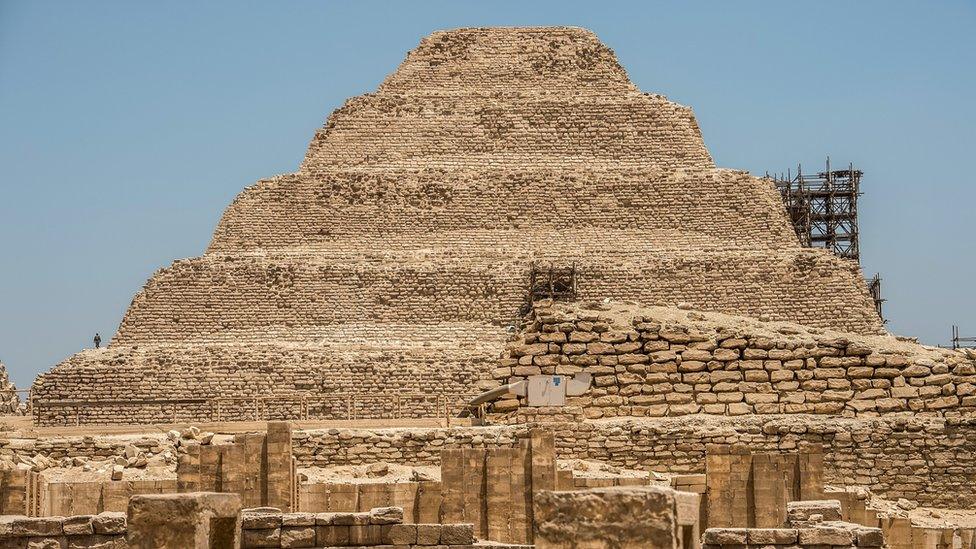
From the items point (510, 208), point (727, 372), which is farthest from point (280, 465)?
point (510, 208)

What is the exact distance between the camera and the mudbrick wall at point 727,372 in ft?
80.7

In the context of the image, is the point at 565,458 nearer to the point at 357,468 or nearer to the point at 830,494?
the point at 357,468

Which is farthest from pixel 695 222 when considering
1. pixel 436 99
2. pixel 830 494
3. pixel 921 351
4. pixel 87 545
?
pixel 87 545

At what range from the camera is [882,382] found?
81.0 feet

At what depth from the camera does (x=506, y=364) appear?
24.8 m

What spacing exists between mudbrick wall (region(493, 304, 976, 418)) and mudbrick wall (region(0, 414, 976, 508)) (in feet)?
0.87

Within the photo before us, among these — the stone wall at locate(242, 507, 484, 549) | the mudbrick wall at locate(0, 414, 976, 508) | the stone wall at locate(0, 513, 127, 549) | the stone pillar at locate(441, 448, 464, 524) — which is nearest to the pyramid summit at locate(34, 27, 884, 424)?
the mudbrick wall at locate(0, 414, 976, 508)

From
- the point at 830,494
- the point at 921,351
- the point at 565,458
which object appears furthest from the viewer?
the point at 921,351

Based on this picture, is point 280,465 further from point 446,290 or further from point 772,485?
point 446,290

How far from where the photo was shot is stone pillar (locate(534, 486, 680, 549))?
1155 centimetres

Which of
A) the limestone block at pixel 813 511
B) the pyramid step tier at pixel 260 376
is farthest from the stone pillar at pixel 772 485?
the pyramid step tier at pixel 260 376

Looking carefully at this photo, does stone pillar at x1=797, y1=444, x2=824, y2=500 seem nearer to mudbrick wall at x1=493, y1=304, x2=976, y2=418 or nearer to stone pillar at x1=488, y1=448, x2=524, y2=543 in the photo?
stone pillar at x1=488, y1=448, x2=524, y2=543

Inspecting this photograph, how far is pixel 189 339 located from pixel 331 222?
718cm

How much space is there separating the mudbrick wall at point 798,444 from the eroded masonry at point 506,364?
0.10 feet
